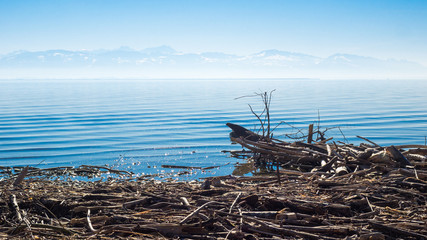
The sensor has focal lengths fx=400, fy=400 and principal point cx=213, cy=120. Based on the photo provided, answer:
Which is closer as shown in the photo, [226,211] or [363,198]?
[226,211]

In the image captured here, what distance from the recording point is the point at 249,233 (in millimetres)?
4559

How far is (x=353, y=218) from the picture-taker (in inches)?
194

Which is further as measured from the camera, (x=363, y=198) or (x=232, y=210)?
(x=363, y=198)

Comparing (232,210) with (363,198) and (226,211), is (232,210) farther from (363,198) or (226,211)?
(363,198)

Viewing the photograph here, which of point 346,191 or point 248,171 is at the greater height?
point 346,191

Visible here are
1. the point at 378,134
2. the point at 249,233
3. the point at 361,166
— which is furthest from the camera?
the point at 378,134

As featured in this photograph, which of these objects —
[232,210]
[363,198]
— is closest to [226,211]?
[232,210]

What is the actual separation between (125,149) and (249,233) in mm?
14072

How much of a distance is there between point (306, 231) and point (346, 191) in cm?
162

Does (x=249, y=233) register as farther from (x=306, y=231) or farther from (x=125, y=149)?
(x=125, y=149)

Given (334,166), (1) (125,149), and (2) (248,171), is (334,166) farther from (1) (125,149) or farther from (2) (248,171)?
(1) (125,149)

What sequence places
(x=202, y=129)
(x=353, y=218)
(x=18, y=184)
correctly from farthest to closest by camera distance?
(x=202, y=129), (x=18, y=184), (x=353, y=218)

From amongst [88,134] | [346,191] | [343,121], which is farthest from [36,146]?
[343,121]

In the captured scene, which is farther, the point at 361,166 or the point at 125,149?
the point at 125,149
